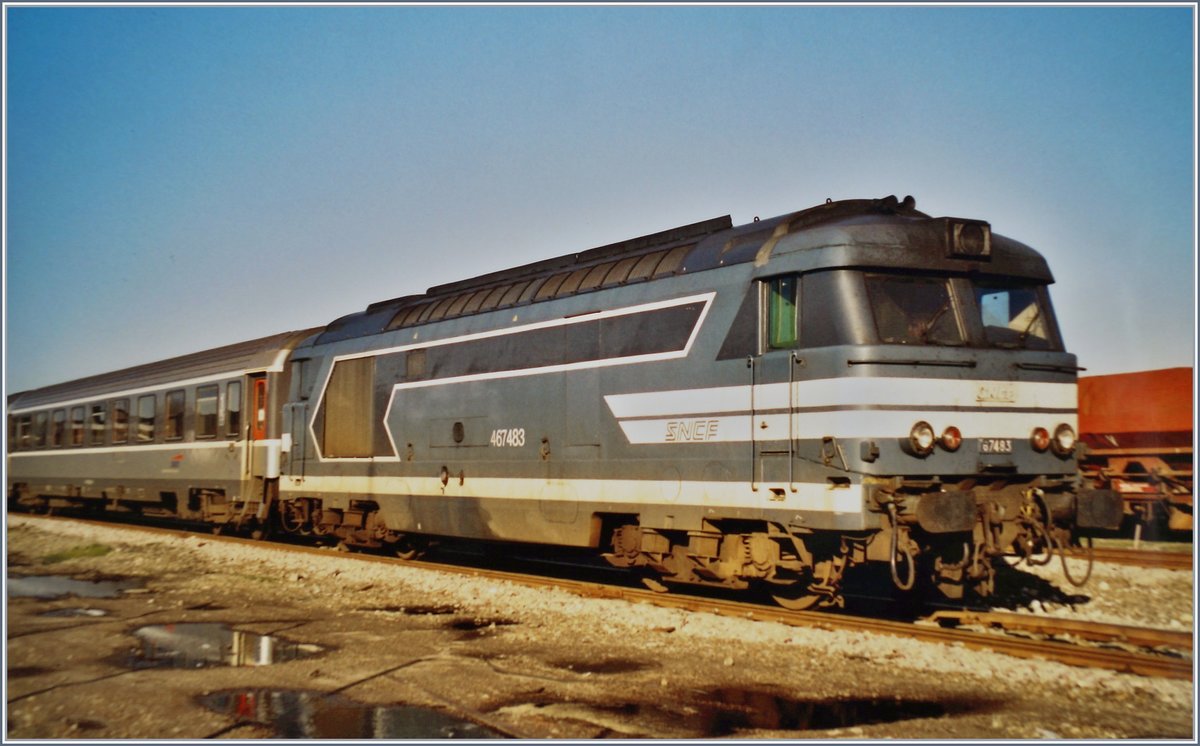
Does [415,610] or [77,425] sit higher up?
[77,425]

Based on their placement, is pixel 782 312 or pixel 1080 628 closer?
pixel 1080 628

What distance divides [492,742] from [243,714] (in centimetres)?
193

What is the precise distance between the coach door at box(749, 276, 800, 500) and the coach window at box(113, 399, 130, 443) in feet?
60.5

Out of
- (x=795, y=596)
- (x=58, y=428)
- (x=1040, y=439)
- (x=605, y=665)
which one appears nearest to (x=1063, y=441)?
(x=1040, y=439)

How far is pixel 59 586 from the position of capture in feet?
41.2

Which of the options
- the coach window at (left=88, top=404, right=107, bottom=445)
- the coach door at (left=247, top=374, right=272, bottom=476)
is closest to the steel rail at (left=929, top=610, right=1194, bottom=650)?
the coach door at (left=247, top=374, right=272, bottom=476)

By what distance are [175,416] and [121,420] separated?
308 cm

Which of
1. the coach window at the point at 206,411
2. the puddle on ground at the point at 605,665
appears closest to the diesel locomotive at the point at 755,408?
the puddle on ground at the point at 605,665

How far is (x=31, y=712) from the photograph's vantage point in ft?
22.0

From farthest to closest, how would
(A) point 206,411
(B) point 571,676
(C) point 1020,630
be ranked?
1. (A) point 206,411
2. (C) point 1020,630
3. (B) point 571,676

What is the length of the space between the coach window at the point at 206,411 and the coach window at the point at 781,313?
542 inches

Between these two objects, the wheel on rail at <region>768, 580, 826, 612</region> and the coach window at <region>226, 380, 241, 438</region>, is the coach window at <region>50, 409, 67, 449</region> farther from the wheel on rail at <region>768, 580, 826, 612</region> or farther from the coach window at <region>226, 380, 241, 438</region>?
the wheel on rail at <region>768, 580, 826, 612</region>

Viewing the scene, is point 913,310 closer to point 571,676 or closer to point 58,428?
point 571,676

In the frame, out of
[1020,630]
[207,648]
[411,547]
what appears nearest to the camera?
[207,648]
